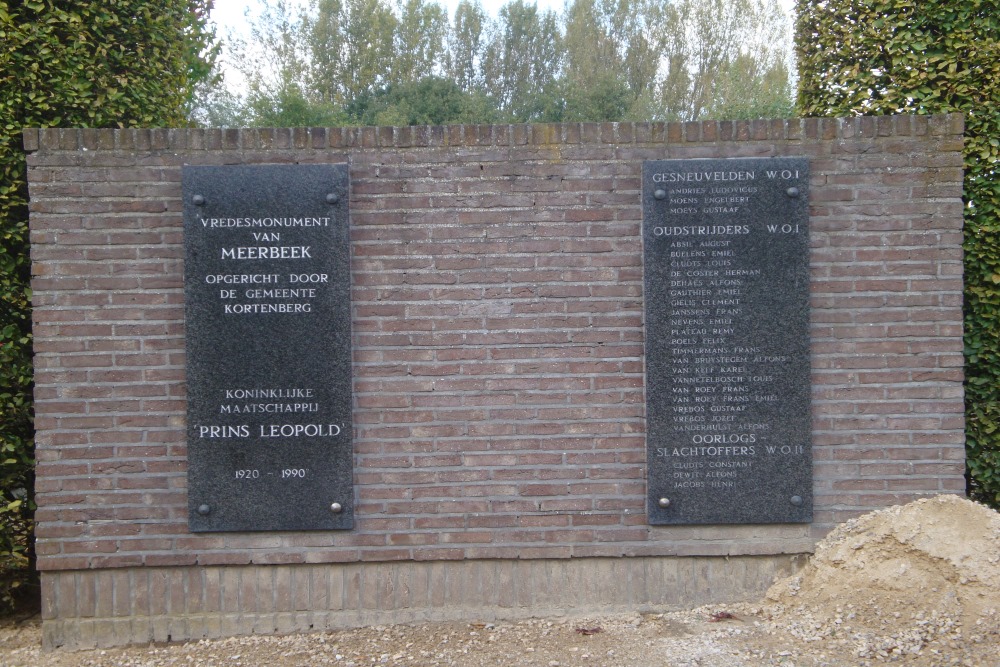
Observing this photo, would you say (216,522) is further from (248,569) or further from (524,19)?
(524,19)

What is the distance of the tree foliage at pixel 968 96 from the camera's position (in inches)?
186

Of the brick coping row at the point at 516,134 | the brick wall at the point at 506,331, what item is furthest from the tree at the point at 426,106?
the brick wall at the point at 506,331

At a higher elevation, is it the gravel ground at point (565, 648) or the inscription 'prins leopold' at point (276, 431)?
the inscription 'prins leopold' at point (276, 431)

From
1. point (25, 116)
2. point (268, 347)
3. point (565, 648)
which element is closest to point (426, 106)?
point (25, 116)

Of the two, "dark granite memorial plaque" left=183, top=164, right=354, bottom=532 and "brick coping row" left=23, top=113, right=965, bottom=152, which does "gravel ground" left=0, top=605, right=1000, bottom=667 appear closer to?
"dark granite memorial plaque" left=183, top=164, right=354, bottom=532

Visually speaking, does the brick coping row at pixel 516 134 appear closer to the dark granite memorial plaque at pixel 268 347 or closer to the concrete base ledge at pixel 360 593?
the dark granite memorial plaque at pixel 268 347

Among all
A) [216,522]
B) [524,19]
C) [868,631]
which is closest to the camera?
[868,631]

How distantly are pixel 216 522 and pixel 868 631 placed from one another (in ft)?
11.0

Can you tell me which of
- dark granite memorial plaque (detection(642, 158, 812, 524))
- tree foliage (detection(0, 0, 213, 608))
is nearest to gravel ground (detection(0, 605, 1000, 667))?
dark granite memorial plaque (detection(642, 158, 812, 524))

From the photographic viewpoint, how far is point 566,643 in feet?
14.0

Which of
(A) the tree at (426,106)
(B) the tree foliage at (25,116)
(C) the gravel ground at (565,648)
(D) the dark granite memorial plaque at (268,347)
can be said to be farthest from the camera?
(A) the tree at (426,106)

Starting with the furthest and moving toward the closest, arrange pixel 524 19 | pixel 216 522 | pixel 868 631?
pixel 524 19 < pixel 216 522 < pixel 868 631

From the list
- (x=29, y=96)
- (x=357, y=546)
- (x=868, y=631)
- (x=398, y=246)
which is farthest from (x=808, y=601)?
(x=29, y=96)

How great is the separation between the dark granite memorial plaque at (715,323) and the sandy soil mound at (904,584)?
32cm
